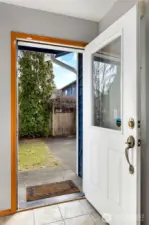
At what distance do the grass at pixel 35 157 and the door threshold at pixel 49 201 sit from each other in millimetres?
1476

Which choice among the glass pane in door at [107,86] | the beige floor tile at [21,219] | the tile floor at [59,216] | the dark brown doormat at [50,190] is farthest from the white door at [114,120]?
the beige floor tile at [21,219]

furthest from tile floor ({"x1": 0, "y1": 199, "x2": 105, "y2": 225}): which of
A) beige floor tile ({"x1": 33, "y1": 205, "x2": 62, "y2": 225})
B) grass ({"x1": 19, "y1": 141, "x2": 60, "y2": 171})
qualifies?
grass ({"x1": 19, "y1": 141, "x2": 60, "y2": 171})

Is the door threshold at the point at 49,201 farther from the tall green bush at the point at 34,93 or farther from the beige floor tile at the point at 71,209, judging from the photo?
the tall green bush at the point at 34,93

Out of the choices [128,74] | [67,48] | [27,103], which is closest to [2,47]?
[67,48]

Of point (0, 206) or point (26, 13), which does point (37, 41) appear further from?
point (0, 206)

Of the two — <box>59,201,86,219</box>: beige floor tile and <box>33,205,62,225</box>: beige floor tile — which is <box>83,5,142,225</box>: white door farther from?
<box>33,205,62,225</box>: beige floor tile

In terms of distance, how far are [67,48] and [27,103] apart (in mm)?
4042

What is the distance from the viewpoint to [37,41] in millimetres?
1872

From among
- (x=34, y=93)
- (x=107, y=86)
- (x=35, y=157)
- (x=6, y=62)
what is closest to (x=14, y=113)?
(x=6, y=62)

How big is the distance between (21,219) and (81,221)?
617 mm

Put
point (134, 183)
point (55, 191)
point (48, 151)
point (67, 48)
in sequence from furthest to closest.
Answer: point (48, 151)
point (55, 191)
point (67, 48)
point (134, 183)

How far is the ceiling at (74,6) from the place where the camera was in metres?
1.71

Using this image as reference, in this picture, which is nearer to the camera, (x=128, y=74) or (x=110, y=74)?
(x=128, y=74)

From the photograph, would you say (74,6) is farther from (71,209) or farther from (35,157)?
(35,157)
